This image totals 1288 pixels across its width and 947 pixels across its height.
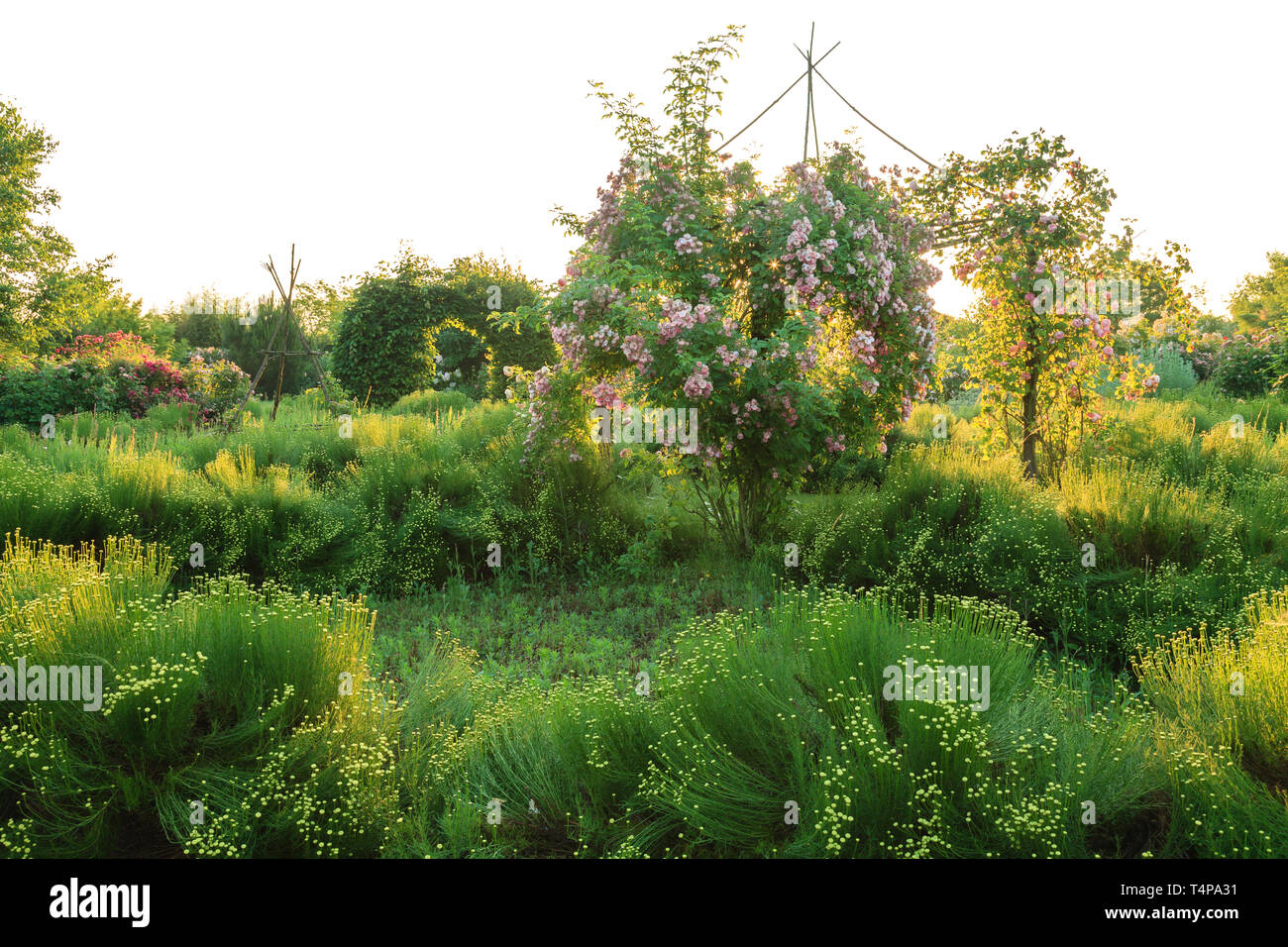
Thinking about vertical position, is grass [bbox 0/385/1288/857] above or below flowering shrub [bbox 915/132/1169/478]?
below

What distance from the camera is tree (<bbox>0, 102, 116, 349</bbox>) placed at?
73.3 feet

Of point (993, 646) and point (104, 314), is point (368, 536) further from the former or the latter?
point (104, 314)

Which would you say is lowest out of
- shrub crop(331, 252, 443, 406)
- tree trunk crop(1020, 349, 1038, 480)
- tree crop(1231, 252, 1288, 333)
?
tree trunk crop(1020, 349, 1038, 480)

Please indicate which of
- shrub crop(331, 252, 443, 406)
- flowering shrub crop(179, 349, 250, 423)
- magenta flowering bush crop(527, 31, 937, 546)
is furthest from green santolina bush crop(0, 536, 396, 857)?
shrub crop(331, 252, 443, 406)

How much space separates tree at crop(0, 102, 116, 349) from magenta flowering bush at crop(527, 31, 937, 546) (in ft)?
71.1

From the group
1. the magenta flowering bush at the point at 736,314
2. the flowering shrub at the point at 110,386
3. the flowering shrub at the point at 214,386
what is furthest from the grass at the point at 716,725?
the flowering shrub at the point at 214,386

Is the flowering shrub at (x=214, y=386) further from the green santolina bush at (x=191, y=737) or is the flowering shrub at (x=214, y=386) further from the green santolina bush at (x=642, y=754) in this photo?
the green santolina bush at (x=642, y=754)

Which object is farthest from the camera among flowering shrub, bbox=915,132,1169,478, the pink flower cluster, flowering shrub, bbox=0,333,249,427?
flowering shrub, bbox=0,333,249,427

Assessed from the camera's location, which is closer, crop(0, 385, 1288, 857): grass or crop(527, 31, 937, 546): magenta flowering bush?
crop(0, 385, 1288, 857): grass

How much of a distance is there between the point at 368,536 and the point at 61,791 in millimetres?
3852

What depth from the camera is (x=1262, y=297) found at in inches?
Answer: 1938

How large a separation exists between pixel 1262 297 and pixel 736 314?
55.6 metres

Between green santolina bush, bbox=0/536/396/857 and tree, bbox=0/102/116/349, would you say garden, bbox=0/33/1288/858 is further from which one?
tree, bbox=0/102/116/349

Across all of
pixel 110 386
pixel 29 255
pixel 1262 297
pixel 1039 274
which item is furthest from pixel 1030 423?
pixel 1262 297
